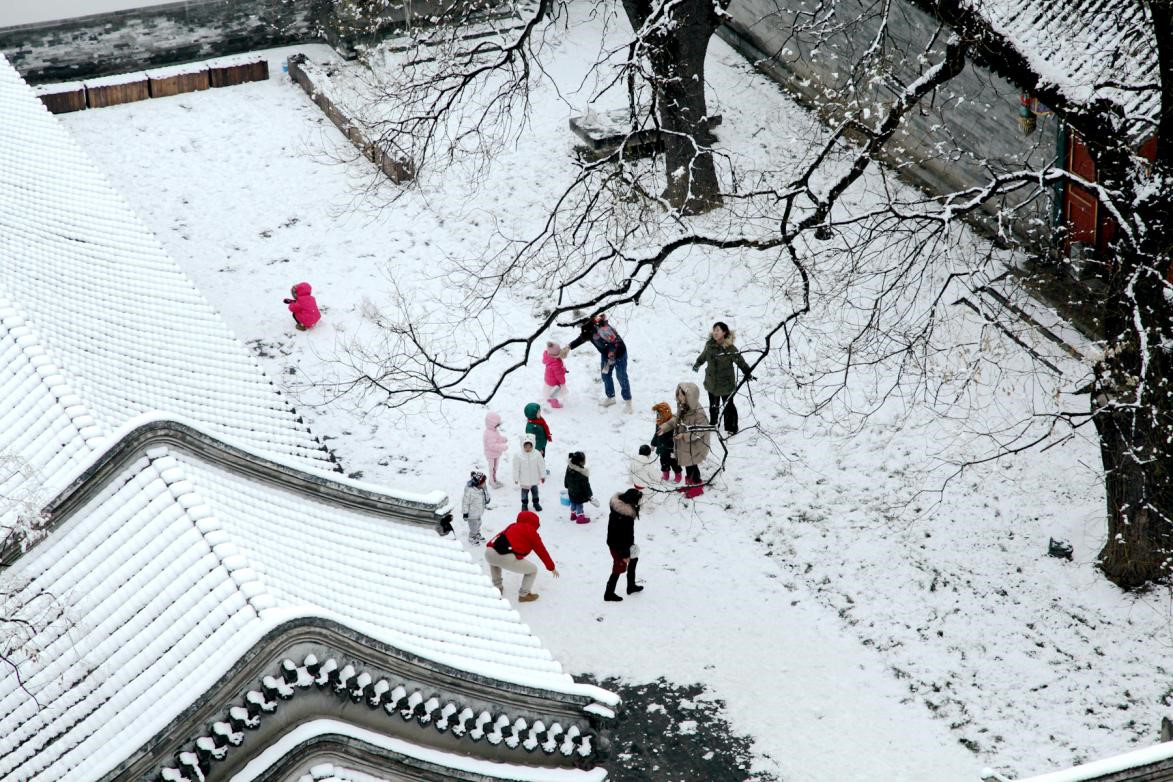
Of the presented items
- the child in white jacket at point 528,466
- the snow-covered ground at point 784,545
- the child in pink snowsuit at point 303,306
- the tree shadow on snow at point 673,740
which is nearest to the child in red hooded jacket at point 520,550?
the snow-covered ground at point 784,545

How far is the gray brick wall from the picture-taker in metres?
19.3

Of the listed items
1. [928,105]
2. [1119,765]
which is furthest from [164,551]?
[928,105]

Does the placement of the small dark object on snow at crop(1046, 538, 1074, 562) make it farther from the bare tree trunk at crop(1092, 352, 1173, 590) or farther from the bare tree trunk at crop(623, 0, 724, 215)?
the bare tree trunk at crop(623, 0, 724, 215)

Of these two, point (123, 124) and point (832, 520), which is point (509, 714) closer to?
point (832, 520)

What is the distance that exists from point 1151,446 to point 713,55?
13.9 m

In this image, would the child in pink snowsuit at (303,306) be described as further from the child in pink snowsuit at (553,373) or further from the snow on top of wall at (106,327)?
the child in pink snowsuit at (553,373)

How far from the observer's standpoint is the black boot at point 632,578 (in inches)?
572

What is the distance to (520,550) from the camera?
1427cm

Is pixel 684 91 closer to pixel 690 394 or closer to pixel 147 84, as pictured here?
pixel 690 394

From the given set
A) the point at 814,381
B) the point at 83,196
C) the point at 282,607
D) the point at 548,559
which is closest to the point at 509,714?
the point at 282,607

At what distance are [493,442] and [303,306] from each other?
4.44 metres

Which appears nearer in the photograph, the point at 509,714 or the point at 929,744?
the point at 509,714

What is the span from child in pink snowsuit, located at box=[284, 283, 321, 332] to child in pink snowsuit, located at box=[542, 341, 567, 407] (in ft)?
11.5

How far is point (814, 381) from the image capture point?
16.9 metres
